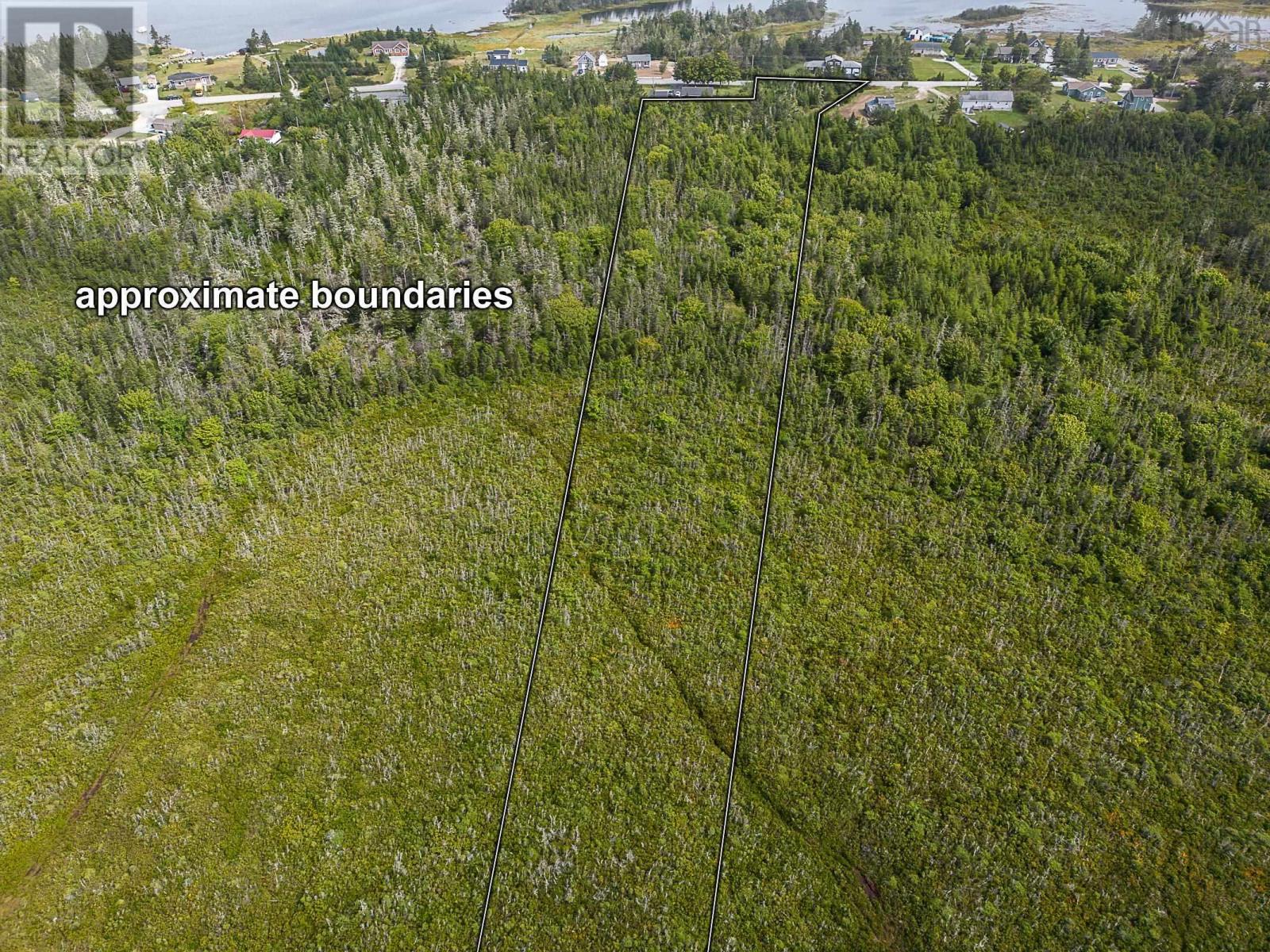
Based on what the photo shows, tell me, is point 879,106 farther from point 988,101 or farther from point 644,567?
point 644,567

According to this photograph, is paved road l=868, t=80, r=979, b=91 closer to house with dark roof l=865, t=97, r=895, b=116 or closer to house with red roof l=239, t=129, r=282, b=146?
house with dark roof l=865, t=97, r=895, b=116

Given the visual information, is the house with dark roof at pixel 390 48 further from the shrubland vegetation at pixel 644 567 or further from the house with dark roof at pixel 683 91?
the shrubland vegetation at pixel 644 567

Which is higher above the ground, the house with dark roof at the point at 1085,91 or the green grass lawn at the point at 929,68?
the green grass lawn at the point at 929,68

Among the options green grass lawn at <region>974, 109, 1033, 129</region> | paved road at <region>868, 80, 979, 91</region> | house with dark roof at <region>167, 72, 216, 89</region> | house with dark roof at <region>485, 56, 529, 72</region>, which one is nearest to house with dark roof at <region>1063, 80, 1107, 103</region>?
green grass lawn at <region>974, 109, 1033, 129</region>

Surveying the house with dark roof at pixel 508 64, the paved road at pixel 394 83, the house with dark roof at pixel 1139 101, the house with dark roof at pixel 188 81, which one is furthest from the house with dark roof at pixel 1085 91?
the house with dark roof at pixel 188 81

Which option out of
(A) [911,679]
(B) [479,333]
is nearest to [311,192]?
(B) [479,333]
